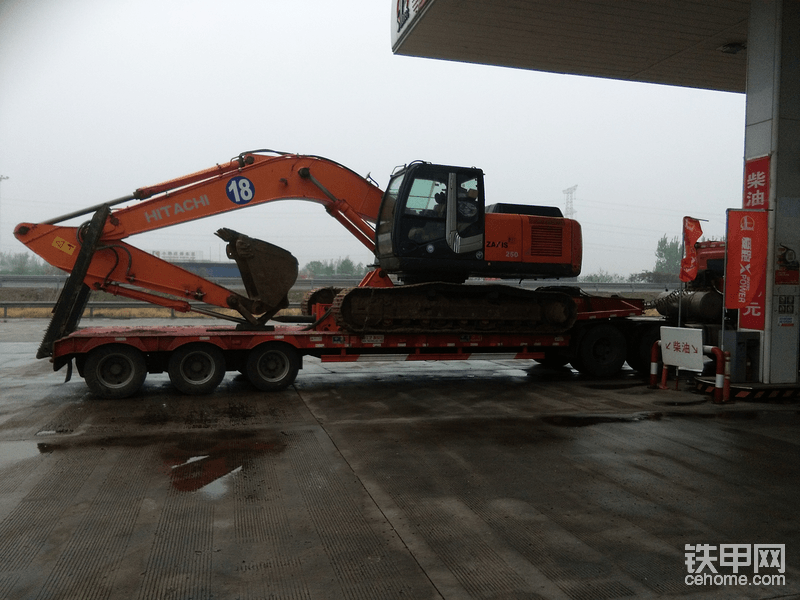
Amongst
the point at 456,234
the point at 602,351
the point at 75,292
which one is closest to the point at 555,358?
the point at 602,351

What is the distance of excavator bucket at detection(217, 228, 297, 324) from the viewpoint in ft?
34.1

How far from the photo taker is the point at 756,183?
10.5 meters

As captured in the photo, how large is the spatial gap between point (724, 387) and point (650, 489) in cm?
495

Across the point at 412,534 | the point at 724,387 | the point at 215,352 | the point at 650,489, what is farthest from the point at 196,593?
the point at 724,387

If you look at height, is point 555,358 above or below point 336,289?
below

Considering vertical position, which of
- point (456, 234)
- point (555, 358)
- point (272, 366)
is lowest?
point (555, 358)

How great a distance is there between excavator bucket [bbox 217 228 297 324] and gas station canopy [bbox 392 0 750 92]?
5147 mm

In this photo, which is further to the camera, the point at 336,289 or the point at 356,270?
the point at 356,270

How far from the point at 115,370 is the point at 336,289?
434cm

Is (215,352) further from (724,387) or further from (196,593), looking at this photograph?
(724,387)

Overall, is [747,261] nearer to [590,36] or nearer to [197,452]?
[590,36]

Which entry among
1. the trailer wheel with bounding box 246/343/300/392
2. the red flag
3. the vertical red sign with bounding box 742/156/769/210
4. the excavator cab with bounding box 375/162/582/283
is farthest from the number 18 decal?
the vertical red sign with bounding box 742/156/769/210

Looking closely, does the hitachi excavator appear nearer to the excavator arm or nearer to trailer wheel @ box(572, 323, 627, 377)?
the excavator arm

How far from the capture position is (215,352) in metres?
9.82
